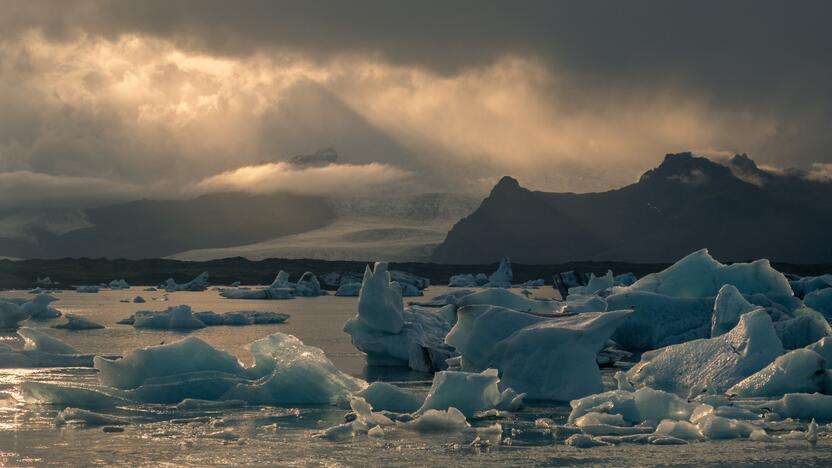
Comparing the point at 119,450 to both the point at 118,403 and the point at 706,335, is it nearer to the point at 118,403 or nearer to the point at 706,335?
the point at 118,403

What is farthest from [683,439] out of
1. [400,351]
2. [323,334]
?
[323,334]

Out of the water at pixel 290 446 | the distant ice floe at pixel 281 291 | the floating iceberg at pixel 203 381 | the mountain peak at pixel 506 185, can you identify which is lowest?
the water at pixel 290 446

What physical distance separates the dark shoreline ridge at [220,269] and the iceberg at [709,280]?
191ft

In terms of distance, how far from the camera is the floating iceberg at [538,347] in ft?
48.7

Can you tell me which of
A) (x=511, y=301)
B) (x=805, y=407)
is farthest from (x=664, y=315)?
(x=805, y=407)

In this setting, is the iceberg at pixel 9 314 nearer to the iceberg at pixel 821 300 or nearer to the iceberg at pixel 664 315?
the iceberg at pixel 664 315

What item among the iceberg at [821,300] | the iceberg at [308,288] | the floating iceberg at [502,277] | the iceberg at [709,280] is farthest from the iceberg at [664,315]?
the floating iceberg at [502,277]

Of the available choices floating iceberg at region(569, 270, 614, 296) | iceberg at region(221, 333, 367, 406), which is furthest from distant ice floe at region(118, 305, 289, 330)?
iceberg at region(221, 333, 367, 406)

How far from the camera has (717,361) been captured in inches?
613

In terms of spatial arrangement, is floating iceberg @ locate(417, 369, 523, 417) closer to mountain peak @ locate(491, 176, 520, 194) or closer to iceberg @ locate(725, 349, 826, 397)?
iceberg @ locate(725, 349, 826, 397)

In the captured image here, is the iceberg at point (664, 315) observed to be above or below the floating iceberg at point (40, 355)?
above

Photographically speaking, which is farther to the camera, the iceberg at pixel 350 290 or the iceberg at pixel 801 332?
the iceberg at pixel 350 290

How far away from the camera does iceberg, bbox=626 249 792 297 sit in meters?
24.8

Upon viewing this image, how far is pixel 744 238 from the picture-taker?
6880 inches
